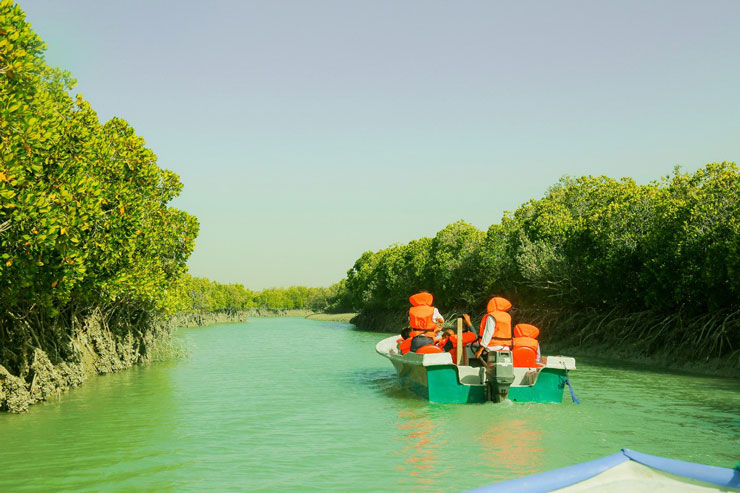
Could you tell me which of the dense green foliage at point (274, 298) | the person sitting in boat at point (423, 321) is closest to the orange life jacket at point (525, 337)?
the person sitting in boat at point (423, 321)

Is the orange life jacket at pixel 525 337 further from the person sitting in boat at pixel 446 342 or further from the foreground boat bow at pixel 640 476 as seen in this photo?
the foreground boat bow at pixel 640 476

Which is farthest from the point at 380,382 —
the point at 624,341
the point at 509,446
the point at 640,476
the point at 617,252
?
the point at 640,476

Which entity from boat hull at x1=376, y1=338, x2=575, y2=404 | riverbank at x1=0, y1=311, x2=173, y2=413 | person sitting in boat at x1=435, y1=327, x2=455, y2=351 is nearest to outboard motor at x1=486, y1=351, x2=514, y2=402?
boat hull at x1=376, y1=338, x2=575, y2=404

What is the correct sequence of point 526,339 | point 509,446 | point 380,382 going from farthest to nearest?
1. point 380,382
2. point 526,339
3. point 509,446

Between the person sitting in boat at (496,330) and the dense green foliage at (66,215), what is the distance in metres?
8.35

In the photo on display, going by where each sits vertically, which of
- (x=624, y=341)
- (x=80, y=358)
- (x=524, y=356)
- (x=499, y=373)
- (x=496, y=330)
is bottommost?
(x=624, y=341)

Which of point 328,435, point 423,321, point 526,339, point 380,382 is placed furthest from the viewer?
point 380,382

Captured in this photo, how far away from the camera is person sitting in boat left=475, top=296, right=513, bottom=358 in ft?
44.7

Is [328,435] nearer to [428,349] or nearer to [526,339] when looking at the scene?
[428,349]

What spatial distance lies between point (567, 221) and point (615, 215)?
5663 millimetres

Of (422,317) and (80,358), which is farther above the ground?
(422,317)

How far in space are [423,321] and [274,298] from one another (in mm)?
137849

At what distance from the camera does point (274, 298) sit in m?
151

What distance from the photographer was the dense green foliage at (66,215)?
31.5 feet
